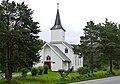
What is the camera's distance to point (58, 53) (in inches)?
2188

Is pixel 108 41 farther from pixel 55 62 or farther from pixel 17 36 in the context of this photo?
pixel 17 36

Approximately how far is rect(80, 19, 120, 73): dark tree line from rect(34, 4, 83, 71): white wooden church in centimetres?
1176

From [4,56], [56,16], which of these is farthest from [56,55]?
[4,56]

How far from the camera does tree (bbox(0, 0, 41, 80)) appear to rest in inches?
892

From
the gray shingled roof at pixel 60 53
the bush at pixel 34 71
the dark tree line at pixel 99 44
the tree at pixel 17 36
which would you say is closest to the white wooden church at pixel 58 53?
the gray shingled roof at pixel 60 53

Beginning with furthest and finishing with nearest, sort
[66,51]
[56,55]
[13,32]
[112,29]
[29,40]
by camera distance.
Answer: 1. [66,51]
2. [56,55]
3. [112,29]
4. [29,40]
5. [13,32]

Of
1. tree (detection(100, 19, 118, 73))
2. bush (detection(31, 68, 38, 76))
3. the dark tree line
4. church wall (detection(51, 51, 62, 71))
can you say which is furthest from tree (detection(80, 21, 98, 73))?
church wall (detection(51, 51, 62, 71))

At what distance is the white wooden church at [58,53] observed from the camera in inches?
2183

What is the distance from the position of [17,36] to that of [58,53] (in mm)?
33453

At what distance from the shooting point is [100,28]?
44594 millimetres

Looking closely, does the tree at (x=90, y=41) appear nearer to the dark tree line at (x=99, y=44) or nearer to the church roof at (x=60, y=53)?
the dark tree line at (x=99, y=44)

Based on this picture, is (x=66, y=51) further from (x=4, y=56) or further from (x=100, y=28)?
(x=4, y=56)

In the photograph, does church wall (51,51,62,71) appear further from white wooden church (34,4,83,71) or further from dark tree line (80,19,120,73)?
dark tree line (80,19,120,73)

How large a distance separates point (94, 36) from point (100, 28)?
2.58 m
